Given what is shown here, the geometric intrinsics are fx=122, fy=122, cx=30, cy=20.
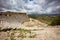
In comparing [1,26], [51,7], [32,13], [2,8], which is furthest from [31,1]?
[1,26]

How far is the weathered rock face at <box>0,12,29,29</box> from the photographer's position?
253 cm

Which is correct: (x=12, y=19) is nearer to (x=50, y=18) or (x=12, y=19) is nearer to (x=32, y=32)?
(x=32, y=32)

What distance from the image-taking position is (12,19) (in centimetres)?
255

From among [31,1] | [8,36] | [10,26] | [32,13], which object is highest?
[31,1]

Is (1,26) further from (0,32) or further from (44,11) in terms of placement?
(44,11)

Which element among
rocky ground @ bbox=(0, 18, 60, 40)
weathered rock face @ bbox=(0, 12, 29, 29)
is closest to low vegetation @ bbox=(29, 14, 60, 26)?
rocky ground @ bbox=(0, 18, 60, 40)

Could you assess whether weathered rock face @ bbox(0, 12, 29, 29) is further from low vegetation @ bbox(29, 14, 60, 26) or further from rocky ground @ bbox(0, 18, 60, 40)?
low vegetation @ bbox(29, 14, 60, 26)

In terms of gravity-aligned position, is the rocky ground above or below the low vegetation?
below

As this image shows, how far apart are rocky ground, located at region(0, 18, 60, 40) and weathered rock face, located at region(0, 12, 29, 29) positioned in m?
0.08

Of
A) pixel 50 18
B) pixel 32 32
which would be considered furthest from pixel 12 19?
pixel 50 18

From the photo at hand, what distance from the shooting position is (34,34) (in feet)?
8.13

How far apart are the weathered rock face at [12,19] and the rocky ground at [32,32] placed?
0.27 ft

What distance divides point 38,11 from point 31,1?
255 mm

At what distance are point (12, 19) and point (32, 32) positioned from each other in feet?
1.63
